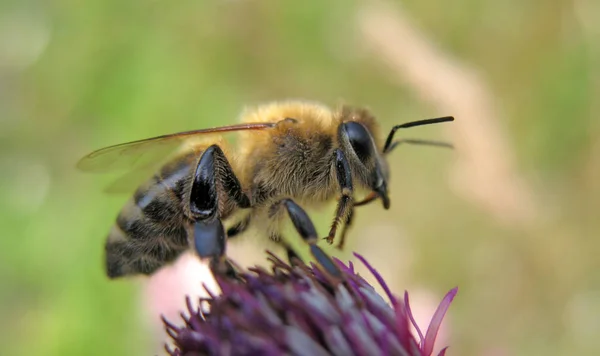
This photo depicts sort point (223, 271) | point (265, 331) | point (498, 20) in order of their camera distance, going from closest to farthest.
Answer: point (265, 331) → point (223, 271) → point (498, 20)

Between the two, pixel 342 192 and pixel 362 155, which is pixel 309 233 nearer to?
pixel 342 192

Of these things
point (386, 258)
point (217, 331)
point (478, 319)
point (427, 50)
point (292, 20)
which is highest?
point (292, 20)

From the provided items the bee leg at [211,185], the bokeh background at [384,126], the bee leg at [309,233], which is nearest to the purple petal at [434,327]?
the bee leg at [309,233]

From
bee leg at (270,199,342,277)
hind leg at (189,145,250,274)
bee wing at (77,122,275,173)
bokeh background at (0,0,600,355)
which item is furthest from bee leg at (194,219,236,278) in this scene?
bokeh background at (0,0,600,355)

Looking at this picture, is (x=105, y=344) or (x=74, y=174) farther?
(x=74, y=174)

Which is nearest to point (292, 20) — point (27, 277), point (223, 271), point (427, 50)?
point (427, 50)

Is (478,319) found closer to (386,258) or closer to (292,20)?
(386,258)

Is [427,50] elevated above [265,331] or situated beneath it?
elevated above

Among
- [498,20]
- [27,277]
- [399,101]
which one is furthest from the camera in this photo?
[399,101]
